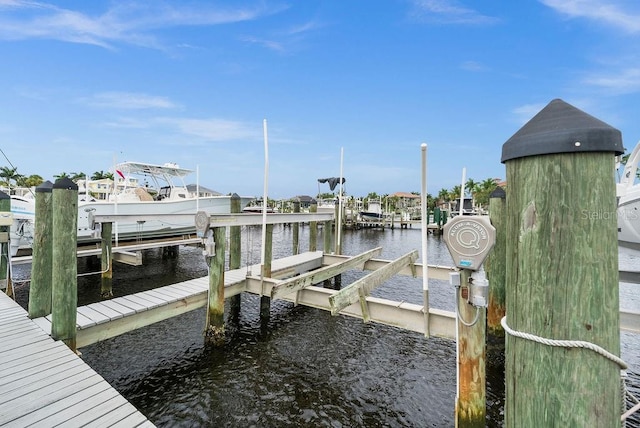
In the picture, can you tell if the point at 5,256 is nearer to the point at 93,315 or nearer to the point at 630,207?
the point at 93,315

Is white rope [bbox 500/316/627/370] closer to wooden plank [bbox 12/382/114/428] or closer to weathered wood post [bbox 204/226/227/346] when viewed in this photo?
wooden plank [bbox 12/382/114/428]

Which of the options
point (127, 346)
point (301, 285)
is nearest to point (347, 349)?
point (301, 285)

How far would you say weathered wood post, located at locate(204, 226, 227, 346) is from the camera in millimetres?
6219

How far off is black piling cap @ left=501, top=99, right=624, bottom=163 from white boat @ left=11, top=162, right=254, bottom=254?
1106 centimetres

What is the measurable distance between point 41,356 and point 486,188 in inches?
2667

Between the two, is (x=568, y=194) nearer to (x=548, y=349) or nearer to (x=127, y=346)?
(x=548, y=349)

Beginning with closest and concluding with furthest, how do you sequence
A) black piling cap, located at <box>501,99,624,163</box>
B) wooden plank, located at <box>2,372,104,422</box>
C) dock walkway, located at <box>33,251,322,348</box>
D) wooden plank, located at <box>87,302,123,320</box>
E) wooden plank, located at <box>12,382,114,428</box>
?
black piling cap, located at <box>501,99,624,163</box> < wooden plank, located at <box>12,382,114,428</box> < wooden plank, located at <box>2,372,104,422</box> < dock walkway, located at <box>33,251,322,348</box> < wooden plank, located at <box>87,302,123,320</box>

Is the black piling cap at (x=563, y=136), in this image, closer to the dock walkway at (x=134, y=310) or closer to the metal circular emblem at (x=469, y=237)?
the metal circular emblem at (x=469, y=237)

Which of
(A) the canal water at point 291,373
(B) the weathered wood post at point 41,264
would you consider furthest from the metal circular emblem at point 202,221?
(A) the canal water at point 291,373

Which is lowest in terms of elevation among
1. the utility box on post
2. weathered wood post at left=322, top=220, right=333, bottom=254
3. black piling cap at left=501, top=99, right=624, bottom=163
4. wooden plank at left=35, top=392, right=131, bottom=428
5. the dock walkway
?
wooden plank at left=35, top=392, right=131, bottom=428

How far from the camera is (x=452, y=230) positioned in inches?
98.4

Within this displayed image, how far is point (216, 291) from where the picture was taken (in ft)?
20.6

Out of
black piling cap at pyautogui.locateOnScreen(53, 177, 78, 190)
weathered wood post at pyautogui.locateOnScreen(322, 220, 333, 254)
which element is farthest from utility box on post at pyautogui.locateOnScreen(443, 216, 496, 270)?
weathered wood post at pyautogui.locateOnScreen(322, 220, 333, 254)

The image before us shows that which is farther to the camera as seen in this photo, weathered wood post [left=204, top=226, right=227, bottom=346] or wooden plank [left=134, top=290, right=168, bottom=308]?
weathered wood post [left=204, top=226, right=227, bottom=346]
